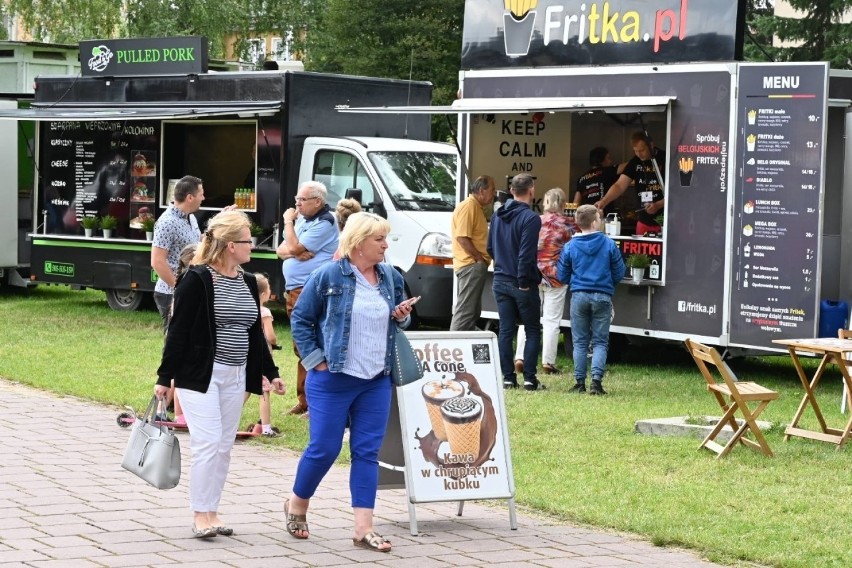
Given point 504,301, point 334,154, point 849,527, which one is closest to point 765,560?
point 849,527

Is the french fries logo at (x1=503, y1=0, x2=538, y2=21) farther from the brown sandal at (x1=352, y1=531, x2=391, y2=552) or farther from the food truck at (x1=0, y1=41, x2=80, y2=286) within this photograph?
the brown sandal at (x1=352, y1=531, x2=391, y2=552)

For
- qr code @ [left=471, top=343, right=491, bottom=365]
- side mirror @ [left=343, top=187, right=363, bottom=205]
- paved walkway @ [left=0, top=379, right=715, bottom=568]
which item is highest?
side mirror @ [left=343, top=187, right=363, bottom=205]

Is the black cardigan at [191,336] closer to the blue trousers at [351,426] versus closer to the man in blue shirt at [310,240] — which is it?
the blue trousers at [351,426]

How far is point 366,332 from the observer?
6.73m

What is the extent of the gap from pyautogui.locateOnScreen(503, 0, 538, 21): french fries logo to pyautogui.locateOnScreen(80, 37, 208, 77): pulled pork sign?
173 inches

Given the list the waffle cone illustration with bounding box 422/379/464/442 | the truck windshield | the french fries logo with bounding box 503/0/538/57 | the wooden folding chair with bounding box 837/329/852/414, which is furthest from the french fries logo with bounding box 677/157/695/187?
the waffle cone illustration with bounding box 422/379/464/442

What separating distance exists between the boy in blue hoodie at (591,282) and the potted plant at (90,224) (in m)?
8.19

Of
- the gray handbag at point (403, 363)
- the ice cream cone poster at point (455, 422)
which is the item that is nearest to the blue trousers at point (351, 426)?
the gray handbag at point (403, 363)

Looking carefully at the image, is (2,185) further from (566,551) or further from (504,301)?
(566,551)

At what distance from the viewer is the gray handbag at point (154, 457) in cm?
690

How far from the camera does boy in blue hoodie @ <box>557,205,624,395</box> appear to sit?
11875 mm

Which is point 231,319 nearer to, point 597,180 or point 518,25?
point 518,25

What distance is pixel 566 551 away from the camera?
6.81m

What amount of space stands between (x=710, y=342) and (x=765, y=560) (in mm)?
6146
